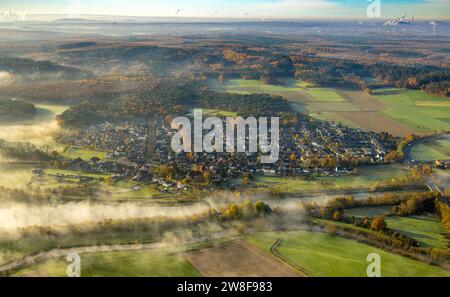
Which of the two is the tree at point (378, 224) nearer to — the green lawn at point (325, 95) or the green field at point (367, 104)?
the green field at point (367, 104)

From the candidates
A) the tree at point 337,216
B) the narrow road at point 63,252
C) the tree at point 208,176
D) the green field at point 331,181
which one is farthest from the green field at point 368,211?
the narrow road at point 63,252

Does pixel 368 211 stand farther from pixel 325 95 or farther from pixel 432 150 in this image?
pixel 325 95

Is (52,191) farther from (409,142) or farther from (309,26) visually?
(309,26)

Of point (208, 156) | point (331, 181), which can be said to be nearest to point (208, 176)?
point (208, 156)

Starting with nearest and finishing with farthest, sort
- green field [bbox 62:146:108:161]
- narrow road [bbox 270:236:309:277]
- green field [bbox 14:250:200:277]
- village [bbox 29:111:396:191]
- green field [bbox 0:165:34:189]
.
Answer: green field [bbox 14:250:200:277], narrow road [bbox 270:236:309:277], green field [bbox 0:165:34:189], village [bbox 29:111:396:191], green field [bbox 62:146:108:161]

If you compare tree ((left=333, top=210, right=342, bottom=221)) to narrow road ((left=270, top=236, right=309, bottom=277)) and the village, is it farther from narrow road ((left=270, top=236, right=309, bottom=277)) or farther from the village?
the village

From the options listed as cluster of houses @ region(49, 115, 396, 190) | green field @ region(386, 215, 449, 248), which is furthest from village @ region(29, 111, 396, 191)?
green field @ region(386, 215, 449, 248)
